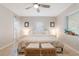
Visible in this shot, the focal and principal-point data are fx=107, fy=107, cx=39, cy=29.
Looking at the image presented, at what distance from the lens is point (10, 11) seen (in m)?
1.94

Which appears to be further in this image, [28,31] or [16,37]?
[28,31]

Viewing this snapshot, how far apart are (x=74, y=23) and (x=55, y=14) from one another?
867mm

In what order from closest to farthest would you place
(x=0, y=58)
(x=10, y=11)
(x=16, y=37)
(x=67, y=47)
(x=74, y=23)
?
(x=0, y=58), (x=10, y=11), (x=16, y=37), (x=67, y=47), (x=74, y=23)

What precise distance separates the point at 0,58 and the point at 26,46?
1.61 meters

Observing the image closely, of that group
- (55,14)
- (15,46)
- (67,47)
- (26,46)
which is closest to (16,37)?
(15,46)

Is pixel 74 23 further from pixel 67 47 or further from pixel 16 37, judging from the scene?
pixel 16 37

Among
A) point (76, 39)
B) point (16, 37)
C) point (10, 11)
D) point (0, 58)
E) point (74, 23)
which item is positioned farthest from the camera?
point (76, 39)

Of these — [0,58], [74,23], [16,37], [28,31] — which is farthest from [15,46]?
[74,23]

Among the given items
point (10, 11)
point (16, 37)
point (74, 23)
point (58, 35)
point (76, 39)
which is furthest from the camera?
point (76, 39)

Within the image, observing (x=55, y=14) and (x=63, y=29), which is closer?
(x=55, y=14)

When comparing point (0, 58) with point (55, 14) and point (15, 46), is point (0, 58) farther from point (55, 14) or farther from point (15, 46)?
point (55, 14)

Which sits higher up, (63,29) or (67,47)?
(63,29)

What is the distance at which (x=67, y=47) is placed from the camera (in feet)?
7.50

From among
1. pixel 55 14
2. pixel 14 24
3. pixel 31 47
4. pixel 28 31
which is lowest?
pixel 31 47
